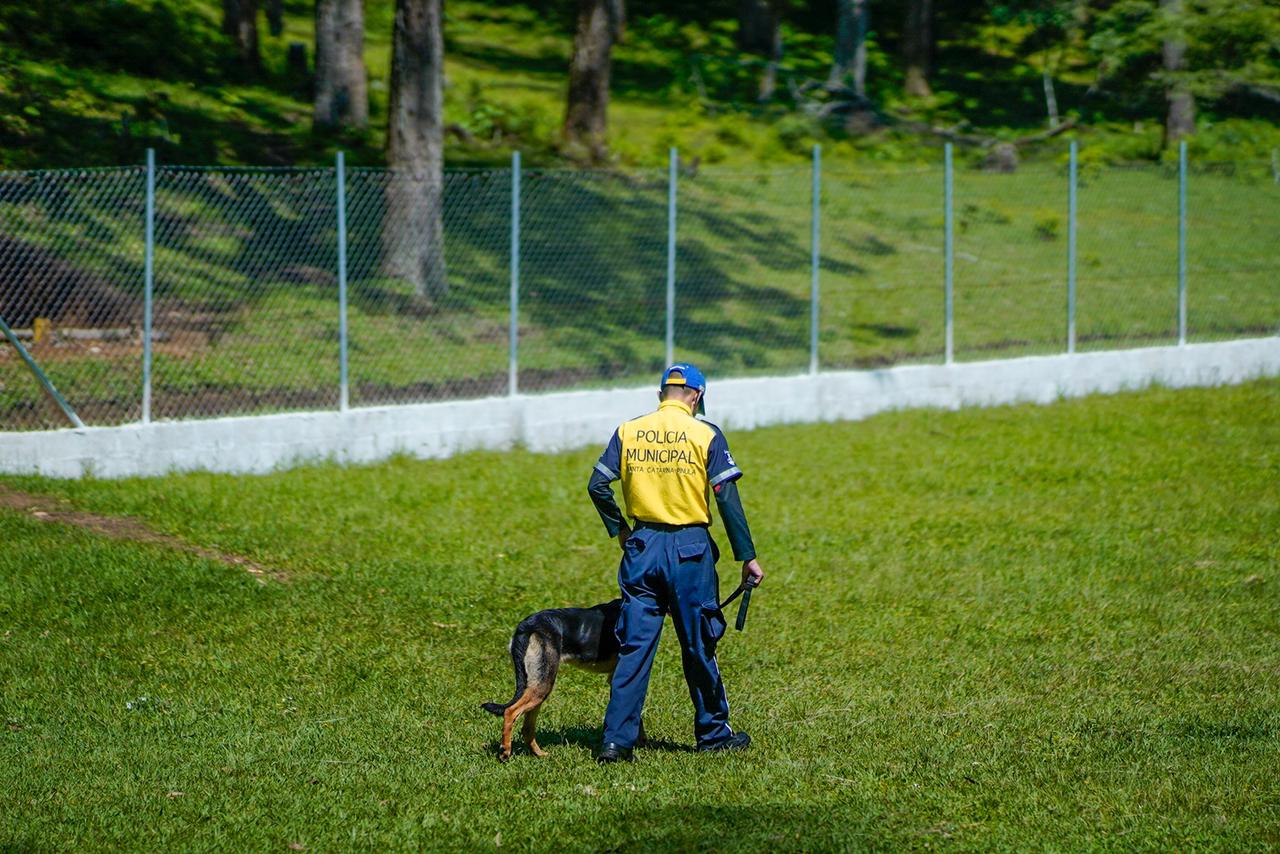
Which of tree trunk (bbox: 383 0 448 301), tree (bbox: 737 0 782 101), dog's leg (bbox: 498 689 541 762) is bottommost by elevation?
dog's leg (bbox: 498 689 541 762)

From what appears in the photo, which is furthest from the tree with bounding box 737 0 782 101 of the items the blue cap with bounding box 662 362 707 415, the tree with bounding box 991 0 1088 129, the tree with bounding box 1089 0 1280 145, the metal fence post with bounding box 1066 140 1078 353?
the blue cap with bounding box 662 362 707 415

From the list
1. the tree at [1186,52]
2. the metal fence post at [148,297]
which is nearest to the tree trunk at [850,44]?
the tree at [1186,52]

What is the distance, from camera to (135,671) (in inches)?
305

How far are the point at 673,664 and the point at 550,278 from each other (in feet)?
25.2

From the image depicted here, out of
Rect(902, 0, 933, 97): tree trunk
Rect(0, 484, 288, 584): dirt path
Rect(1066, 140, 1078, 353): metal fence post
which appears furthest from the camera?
Rect(902, 0, 933, 97): tree trunk

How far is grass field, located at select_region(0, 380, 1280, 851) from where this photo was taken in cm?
573

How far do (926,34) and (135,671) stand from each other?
31443mm

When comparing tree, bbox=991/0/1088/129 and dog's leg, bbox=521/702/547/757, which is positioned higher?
tree, bbox=991/0/1088/129

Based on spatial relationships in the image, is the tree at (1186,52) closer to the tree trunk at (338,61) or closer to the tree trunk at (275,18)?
the tree trunk at (338,61)

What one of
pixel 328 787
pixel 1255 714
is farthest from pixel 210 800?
pixel 1255 714

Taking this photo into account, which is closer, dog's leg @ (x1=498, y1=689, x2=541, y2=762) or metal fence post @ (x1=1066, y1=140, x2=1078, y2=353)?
dog's leg @ (x1=498, y1=689, x2=541, y2=762)

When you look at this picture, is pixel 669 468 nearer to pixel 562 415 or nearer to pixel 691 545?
pixel 691 545

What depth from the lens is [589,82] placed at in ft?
80.5

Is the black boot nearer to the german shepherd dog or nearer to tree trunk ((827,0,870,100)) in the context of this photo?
the german shepherd dog
